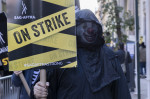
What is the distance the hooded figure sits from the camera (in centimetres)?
331

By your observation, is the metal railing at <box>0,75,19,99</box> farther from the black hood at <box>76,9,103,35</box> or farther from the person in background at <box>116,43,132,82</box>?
the person in background at <box>116,43,132,82</box>

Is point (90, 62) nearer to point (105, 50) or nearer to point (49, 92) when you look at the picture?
point (105, 50)

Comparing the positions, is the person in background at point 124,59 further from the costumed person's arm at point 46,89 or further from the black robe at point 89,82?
the costumed person's arm at point 46,89

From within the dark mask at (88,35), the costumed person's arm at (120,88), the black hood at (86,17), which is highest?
the black hood at (86,17)

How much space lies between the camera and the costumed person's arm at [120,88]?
3.40 meters

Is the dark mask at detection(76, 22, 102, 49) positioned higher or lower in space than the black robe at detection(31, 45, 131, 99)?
higher

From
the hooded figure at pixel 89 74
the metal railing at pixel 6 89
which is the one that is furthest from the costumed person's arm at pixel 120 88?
the metal railing at pixel 6 89

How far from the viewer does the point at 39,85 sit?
10.4 feet

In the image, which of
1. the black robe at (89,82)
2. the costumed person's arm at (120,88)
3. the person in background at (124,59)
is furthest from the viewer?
the person in background at (124,59)

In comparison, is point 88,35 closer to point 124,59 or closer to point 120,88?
point 120,88

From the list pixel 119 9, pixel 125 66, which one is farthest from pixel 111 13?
pixel 125 66

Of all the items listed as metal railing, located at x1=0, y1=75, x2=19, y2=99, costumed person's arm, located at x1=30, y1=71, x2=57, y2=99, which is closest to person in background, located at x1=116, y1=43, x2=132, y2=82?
metal railing, located at x1=0, y1=75, x2=19, y2=99

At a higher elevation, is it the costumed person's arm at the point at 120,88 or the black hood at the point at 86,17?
the black hood at the point at 86,17

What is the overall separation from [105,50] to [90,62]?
213mm
